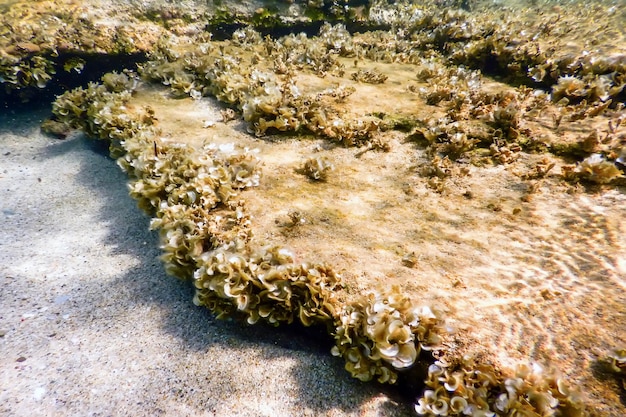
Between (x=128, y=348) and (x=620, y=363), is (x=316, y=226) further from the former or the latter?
(x=620, y=363)

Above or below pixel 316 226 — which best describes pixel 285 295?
below

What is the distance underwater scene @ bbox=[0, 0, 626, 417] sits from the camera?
10.6 feet

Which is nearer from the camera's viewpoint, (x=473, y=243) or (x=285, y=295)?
(x=285, y=295)

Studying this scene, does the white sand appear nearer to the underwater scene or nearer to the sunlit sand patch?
the underwater scene

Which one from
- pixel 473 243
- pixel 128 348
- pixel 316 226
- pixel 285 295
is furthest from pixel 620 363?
pixel 128 348

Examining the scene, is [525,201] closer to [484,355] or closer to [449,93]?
[484,355]

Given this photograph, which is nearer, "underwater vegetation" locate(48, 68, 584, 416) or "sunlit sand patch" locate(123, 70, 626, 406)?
"underwater vegetation" locate(48, 68, 584, 416)

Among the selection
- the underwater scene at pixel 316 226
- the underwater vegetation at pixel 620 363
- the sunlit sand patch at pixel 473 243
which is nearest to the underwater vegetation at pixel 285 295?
the underwater scene at pixel 316 226

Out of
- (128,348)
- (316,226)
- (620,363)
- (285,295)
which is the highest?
(620,363)

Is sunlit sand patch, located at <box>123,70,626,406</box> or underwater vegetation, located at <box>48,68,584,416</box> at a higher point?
sunlit sand patch, located at <box>123,70,626,406</box>

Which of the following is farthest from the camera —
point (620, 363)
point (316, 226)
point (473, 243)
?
point (316, 226)

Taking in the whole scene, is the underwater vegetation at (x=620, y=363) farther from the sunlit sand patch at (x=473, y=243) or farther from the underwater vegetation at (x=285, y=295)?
the underwater vegetation at (x=285, y=295)

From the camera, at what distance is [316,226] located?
4.59 m

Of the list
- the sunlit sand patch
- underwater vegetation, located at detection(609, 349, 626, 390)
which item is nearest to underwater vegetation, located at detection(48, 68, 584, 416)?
the sunlit sand patch
